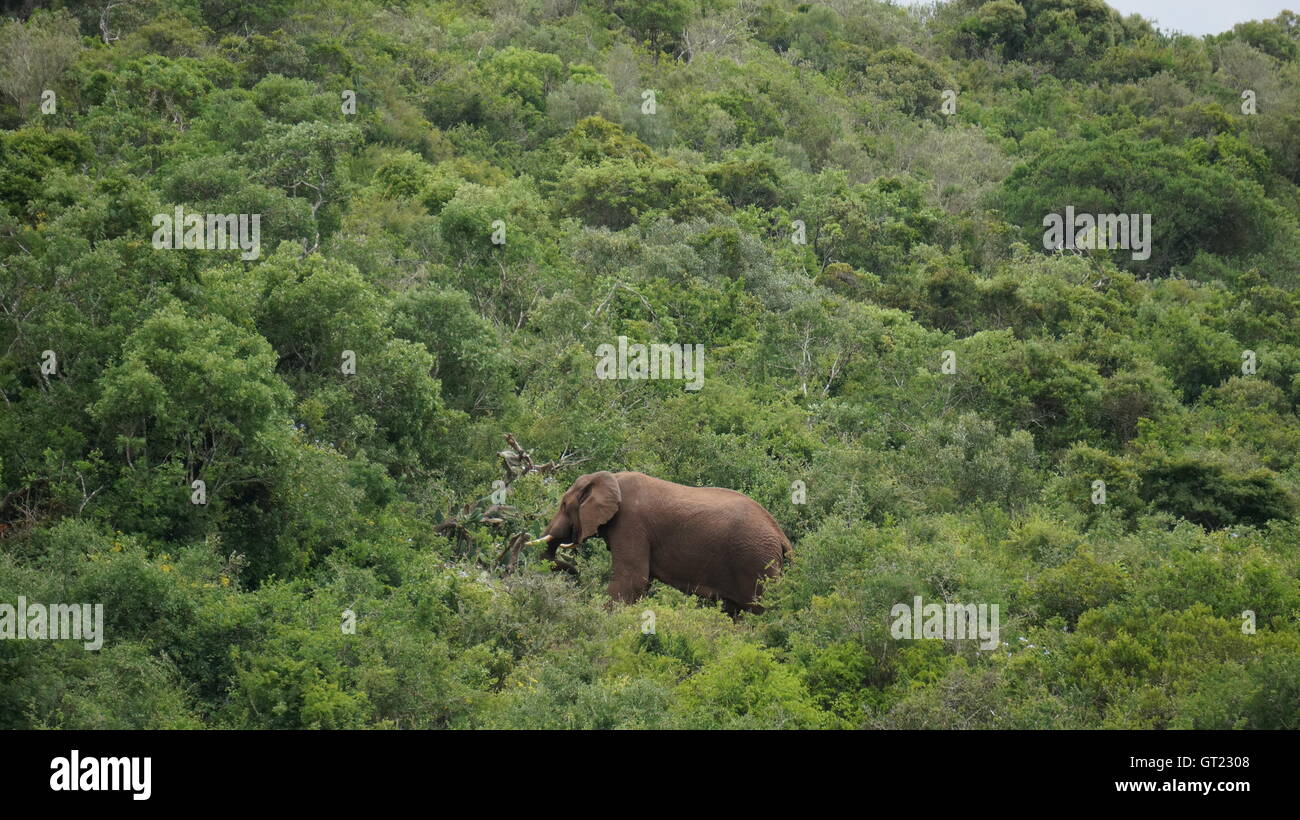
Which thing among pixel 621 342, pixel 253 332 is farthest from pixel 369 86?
pixel 253 332

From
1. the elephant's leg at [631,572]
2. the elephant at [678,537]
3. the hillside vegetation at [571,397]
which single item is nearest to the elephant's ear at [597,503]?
the elephant at [678,537]

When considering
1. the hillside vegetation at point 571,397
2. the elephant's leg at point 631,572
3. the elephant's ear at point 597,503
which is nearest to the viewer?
the hillside vegetation at point 571,397

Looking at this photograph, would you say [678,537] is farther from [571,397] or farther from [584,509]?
[571,397]

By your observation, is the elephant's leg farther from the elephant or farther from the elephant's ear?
the elephant's ear

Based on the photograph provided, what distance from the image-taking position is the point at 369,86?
40062mm

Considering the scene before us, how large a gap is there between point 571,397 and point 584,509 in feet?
16.9

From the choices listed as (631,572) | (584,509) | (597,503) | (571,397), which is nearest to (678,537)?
(631,572)

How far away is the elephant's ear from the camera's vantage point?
1916cm

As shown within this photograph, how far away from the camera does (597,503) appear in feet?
63.1

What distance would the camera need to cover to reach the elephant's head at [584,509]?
19188mm

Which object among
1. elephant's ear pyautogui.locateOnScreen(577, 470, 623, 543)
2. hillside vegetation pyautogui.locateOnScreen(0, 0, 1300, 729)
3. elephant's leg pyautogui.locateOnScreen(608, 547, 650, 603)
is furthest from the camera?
elephant's leg pyautogui.locateOnScreen(608, 547, 650, 603)

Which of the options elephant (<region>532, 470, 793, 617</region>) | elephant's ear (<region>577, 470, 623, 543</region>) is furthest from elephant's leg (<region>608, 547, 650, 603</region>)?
elephant's ear (<region>577, 470, 623, 543</region>)

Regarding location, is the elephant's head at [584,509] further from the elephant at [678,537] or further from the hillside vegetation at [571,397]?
the hillside vegetation at [571,397]
